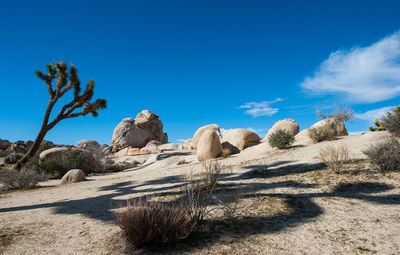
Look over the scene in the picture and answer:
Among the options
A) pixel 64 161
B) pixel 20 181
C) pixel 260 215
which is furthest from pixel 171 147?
pixel 260 215

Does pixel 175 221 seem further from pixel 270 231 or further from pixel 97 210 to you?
pixel 97 210

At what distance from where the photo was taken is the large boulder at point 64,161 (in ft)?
47.9

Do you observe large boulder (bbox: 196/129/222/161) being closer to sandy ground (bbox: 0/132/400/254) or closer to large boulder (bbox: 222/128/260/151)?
large boulder (bbox: 222/128/260/151)

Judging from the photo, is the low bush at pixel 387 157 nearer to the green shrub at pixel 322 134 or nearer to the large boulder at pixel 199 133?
the green shrub at pixel 322 134

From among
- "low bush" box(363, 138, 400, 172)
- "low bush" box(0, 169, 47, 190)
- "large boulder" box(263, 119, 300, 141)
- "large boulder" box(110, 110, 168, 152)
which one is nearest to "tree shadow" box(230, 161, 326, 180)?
"low bush" box(363, 138, 400, 172)

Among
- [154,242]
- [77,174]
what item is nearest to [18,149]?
[77,174]

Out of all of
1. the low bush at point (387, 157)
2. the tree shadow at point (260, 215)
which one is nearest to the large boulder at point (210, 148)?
the tree shadow at point (260, 215)

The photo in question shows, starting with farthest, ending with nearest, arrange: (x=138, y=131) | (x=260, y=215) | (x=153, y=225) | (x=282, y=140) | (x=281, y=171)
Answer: (x=138, y=131)
(x=282, y=140)
(x=281, y=171)
(x=260, y=215)
(x=153, y=225)

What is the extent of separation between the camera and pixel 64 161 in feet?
48.6

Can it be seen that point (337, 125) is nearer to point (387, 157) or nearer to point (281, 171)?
point (387, 157)

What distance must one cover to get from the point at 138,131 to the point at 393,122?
32.7m

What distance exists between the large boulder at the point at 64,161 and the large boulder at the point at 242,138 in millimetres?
11221

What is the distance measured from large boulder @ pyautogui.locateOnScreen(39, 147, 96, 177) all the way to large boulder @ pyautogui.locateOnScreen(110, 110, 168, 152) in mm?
17599

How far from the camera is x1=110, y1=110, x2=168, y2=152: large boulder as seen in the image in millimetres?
35078
